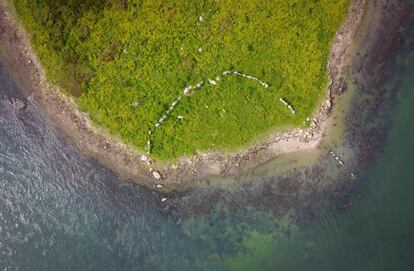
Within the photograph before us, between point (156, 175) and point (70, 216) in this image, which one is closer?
point (156, 175)

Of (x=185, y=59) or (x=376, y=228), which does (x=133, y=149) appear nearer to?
(x=185, y=59)

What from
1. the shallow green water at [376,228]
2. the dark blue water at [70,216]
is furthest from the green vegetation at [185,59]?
the shallow green water at [376,228]

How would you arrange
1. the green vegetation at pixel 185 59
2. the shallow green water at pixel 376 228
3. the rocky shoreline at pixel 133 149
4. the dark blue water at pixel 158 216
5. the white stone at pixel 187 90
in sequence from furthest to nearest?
the dark blue water at pixel 158 216 → the shallow green water at pixel 376 228 → the rocky shoreline at pixel 133 149 → the white stone at pixel 187 90 → the green vegetation at pixel 185 59

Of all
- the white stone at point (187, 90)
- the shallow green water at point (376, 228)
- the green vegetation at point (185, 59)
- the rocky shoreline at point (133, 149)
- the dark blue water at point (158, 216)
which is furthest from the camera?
the dark blue water at point (158, 216)

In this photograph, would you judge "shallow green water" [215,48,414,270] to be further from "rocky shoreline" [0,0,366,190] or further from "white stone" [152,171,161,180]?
"white stone" [152,171,161,180]

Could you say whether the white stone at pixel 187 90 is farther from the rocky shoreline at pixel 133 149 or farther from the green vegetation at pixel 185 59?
the rocky shoreline at pixel 133 149

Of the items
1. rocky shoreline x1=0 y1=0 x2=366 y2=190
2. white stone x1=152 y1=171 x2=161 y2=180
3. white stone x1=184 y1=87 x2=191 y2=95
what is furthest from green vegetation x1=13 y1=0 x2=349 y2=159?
white stone x1=152 y1=171 x2=161 y2=180

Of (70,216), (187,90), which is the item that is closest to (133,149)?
(187,90)
